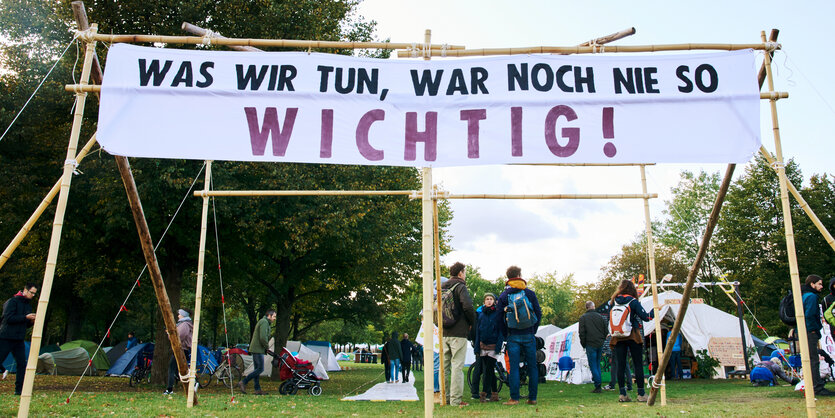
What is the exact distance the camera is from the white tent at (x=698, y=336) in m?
17.6

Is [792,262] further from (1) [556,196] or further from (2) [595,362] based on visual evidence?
(2) [595,362]

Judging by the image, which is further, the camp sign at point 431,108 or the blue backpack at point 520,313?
the blue backpack at point 520,313

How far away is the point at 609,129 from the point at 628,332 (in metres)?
5.01

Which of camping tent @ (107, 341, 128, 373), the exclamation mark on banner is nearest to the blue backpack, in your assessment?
the exclamation mark on banner

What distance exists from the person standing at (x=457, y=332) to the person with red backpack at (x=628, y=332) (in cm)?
237

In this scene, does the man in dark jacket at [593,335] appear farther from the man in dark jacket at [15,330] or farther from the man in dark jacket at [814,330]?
the man in dark jacket at [15,330]

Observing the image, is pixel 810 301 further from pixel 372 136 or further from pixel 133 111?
pixel 133 111

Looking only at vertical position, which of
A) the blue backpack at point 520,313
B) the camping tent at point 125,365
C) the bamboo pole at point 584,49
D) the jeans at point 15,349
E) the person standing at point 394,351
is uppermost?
the bamboo pole at point 584,49

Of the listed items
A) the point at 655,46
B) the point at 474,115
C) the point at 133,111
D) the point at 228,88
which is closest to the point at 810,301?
the point at 655,46

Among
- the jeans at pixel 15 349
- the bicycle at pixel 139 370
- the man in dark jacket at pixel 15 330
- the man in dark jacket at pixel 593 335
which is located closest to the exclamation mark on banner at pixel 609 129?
the man in dark jacket at pixel 593 335

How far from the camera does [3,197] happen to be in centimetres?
1461

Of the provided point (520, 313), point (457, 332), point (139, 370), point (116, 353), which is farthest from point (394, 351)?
point (116, 353)

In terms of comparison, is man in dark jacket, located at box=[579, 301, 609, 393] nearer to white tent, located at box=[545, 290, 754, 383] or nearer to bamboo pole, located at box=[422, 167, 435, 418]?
white tent, located at box=[545, 290, 754, 383]

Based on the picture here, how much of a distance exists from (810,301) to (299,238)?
36.9 feet
